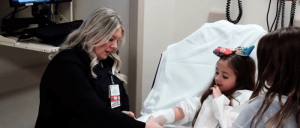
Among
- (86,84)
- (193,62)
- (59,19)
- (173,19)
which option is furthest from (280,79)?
(173,19)

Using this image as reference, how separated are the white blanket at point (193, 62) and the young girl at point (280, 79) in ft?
3.03

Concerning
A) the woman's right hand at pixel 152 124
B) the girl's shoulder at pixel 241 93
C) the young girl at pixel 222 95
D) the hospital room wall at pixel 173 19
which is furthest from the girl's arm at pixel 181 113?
the hospital room wall at pixel 173 19

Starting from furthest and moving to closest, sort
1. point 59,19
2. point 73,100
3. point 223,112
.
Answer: point 59,19 < point 223,112 < point 73,100

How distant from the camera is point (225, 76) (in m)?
1.93

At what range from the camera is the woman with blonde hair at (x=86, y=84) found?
1628 mm

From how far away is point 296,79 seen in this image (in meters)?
1.12

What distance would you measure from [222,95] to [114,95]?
588 millimetres

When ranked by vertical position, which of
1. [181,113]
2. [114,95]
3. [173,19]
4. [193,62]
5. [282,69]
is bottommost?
[181,113]

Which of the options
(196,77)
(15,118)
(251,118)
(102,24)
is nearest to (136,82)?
(196,77)

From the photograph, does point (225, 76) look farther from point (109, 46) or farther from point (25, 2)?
point (25, 2)

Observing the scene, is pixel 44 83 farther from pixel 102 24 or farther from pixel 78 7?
pixel 78 7

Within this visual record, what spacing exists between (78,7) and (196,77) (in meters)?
1.18

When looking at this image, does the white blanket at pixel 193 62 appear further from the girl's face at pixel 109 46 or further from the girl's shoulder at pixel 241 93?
the girl's face at pixel 109 46

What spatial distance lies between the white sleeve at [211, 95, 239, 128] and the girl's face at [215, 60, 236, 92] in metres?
0.11
